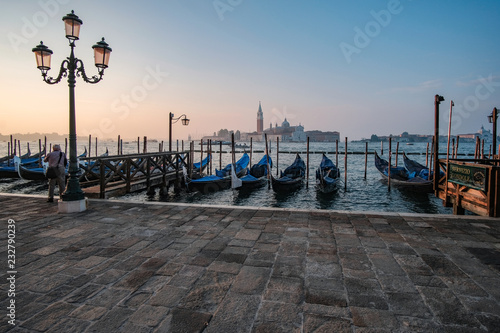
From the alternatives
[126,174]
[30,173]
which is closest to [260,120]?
[30,173]

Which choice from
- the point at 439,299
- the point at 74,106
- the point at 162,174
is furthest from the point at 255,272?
the point at 162,174

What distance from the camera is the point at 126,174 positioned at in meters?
8.88

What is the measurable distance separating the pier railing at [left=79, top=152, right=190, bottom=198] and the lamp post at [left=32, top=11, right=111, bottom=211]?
271cm

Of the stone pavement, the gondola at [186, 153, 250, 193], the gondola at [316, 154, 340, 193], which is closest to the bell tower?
the gondola at [316, 154, 340, 193]

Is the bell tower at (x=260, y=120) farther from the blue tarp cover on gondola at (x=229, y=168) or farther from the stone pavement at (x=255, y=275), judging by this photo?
the stone pavement at (x=255, y=275)

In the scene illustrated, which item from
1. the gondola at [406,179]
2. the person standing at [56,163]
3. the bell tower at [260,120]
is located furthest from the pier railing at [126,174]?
the bell tower at [260,120]

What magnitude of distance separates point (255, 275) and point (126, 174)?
7.62 meters

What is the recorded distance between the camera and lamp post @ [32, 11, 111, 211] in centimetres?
467

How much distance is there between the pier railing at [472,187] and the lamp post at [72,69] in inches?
270

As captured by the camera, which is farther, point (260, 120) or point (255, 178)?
point (260, 120)

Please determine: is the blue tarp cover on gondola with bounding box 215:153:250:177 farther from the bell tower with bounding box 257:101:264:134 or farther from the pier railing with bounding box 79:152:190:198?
the bell tower with bounding box 257:101:264:134

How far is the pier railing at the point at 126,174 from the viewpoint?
787cm

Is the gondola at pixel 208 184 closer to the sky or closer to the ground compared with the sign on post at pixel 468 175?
closer to the ground

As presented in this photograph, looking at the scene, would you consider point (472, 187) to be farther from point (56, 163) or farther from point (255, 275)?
point (56, 163)
